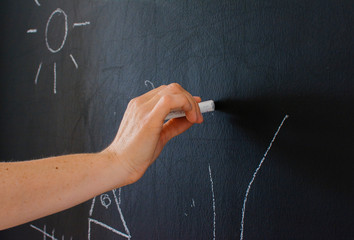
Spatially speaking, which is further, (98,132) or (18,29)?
(18,29)

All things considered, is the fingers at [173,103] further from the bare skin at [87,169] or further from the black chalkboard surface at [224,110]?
the black chalkboard surface at [224,110]

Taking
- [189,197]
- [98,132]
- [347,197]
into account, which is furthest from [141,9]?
[347,197]

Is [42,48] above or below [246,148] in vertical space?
above

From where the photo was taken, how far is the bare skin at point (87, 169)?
409 mm

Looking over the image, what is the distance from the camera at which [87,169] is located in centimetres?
45

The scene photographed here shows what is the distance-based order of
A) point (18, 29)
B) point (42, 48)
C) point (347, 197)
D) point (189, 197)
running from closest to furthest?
point (347, 197), point (189, 197), point (42, 48), point (18, 29)

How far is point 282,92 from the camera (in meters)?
0.49

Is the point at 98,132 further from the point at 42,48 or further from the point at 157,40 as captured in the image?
the point at 42,48

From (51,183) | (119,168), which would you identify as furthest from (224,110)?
(51,183)

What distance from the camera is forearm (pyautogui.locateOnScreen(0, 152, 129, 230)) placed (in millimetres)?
404

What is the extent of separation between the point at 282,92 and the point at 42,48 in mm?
872

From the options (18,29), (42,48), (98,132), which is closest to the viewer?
(98,132)

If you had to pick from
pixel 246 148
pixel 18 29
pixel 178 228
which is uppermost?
pixel 18 29

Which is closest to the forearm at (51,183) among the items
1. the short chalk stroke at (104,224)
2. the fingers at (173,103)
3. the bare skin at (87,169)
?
Result: the bare skin at (87,169)
